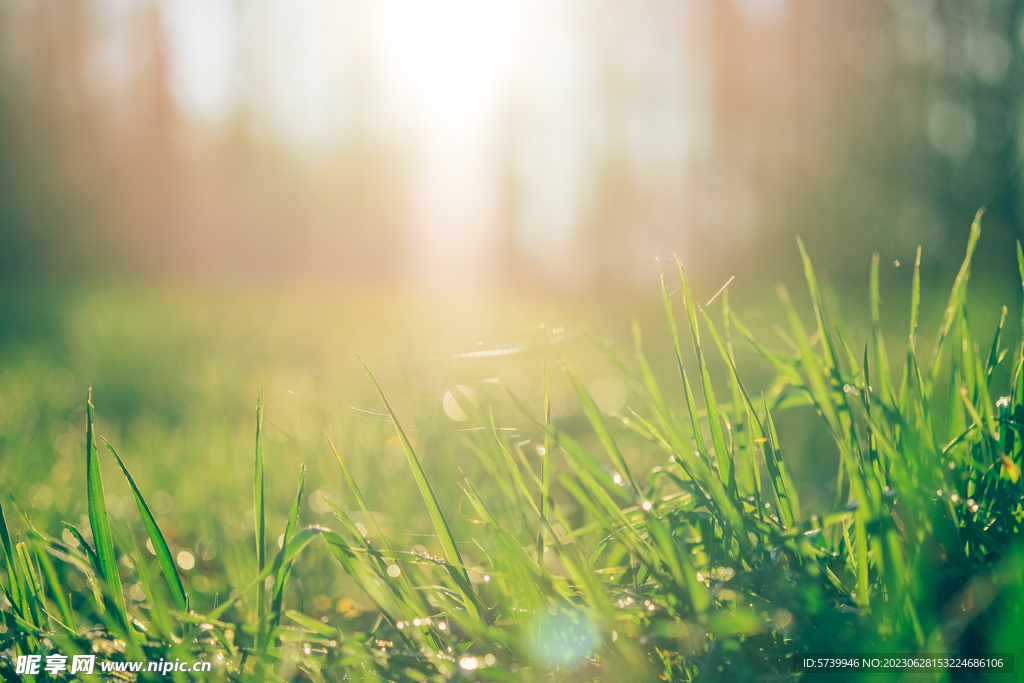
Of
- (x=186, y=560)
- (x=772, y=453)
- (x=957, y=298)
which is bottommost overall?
(x=186, y=560)

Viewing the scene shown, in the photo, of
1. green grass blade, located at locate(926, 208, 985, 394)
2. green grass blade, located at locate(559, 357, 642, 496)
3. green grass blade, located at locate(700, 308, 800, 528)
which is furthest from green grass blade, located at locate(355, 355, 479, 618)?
green grass blade, located at locate(926, 208, 985, 394)

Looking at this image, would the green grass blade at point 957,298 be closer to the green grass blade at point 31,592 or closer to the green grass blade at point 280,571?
the green grass blade at point 280,571

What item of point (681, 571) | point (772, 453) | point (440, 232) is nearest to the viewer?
point (681, 571)

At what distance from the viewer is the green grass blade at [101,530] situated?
0.48m

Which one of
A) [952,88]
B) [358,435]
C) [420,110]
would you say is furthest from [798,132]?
[420,110]

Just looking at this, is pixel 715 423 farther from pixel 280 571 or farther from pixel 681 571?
A: pixel 280 571

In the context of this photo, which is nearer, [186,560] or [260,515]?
[260,515]

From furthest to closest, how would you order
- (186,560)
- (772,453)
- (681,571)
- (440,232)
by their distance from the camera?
(440,232)
(186,560)
(772,453)
(681,571)

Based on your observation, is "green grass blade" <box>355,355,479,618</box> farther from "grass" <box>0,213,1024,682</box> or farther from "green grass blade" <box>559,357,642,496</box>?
"green grass blade" <box>559,357,642,496</box>

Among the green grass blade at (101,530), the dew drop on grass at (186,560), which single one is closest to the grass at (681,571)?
the green grass blade at (101,530)

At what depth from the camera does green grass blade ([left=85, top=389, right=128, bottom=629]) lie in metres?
0.48

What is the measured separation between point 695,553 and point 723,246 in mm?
3779

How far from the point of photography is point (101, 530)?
495mm

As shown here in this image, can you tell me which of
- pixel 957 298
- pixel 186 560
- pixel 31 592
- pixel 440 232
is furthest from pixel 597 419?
pixel 440 232
